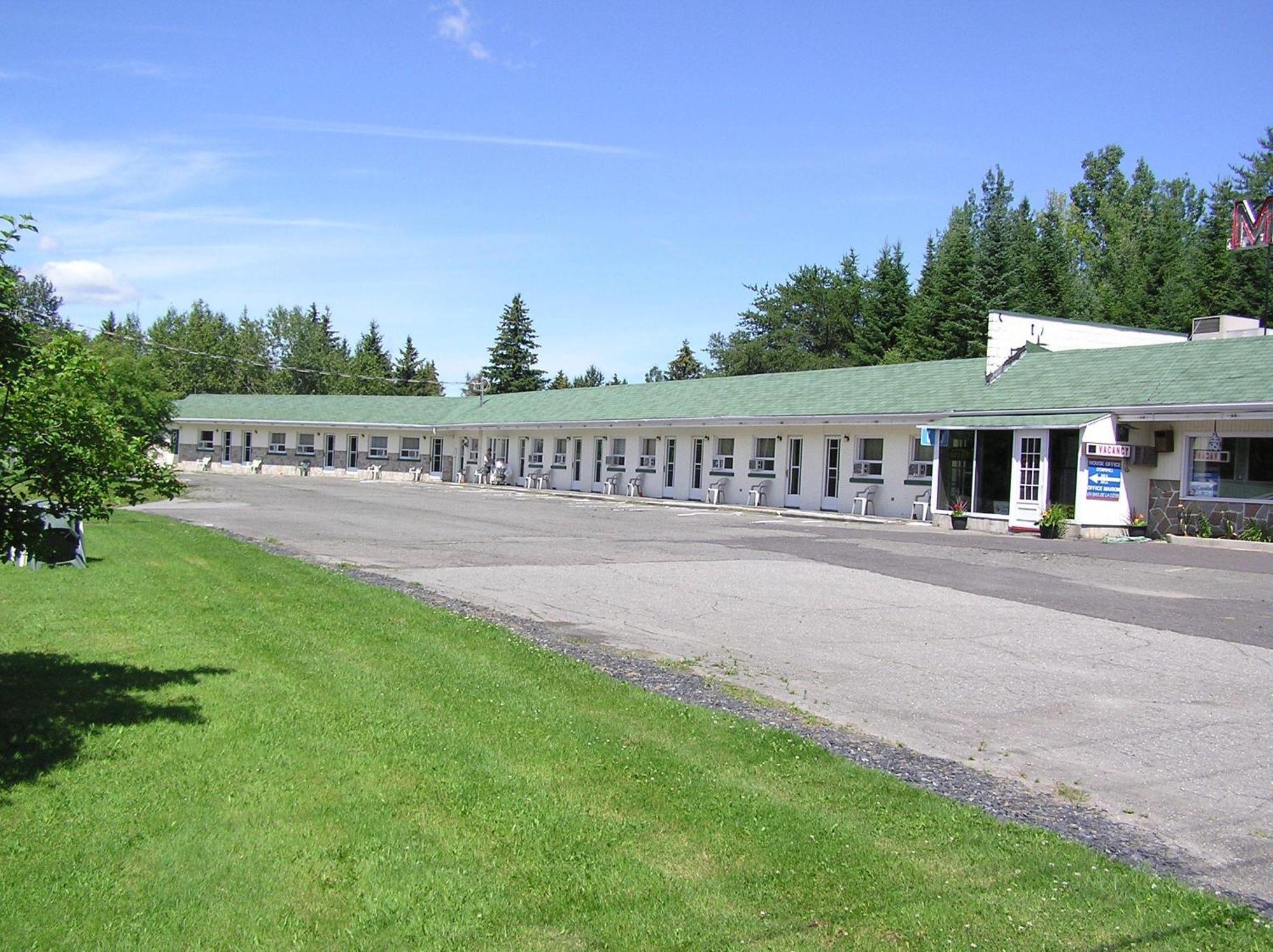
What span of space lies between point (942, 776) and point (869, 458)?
1022 inches

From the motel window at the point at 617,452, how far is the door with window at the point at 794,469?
8934mm

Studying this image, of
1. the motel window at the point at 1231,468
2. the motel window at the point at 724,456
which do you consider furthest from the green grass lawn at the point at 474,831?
the motel window at the point at 724,456

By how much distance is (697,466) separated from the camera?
123ft

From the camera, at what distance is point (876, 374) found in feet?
111

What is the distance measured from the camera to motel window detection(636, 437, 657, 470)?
130 ft

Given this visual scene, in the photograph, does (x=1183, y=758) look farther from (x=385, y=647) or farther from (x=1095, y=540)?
(x=1095, y=540)

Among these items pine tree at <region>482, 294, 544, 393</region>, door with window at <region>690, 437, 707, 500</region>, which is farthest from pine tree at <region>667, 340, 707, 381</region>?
door with window at <region>690, 437, 707, 500</region>

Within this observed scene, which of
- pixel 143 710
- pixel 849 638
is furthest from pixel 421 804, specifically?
pixel 849 638

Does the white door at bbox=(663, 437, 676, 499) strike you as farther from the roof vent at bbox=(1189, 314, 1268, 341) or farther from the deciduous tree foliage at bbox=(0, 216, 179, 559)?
the deciduous tree foliage at bbox=(0, 216, 179, 559)

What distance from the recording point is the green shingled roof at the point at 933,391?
22.5 meters

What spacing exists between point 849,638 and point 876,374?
25.1 metres

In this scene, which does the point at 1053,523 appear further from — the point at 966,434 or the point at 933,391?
the point at 933,391

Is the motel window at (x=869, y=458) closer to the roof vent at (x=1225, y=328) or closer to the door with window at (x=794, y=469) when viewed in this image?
the door with window at (x=794, y=469)

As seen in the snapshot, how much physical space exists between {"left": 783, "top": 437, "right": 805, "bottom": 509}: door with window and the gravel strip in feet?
80.6
